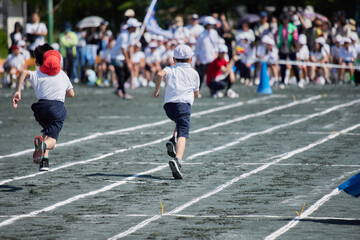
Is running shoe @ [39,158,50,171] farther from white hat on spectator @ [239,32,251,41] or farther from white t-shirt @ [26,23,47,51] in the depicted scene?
white hat on spectator @ [239,32,251,41]

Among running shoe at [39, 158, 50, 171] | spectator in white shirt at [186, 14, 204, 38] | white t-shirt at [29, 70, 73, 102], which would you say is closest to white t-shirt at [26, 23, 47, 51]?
spectator in white shirt at [186, 14, 204, 38]

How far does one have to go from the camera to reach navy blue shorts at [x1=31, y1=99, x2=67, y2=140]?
1066 cm

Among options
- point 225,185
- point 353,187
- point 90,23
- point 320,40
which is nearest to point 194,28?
point 320,40

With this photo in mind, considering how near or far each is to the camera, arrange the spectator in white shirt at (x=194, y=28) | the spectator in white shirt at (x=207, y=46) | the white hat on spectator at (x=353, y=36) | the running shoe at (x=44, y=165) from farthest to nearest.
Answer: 1. the spectator in white shirt at (x=194, y=28)
2. the white hat on spectator at (x=353, y=36)
3. the spectator in white shirt at (x=207, y=46)
4. the running shoe at (x=44, y=165)

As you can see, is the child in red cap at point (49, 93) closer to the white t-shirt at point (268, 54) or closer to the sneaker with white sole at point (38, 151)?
the sneaker with white sole at point (38, 151)

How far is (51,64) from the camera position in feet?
34.9

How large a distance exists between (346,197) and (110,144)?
5.85 meters

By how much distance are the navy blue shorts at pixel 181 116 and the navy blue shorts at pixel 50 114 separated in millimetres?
1340

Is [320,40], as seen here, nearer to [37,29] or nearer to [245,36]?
[245,36]

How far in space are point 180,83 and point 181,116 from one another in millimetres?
415

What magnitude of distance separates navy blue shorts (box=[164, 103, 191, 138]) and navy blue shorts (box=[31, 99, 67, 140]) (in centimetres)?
134

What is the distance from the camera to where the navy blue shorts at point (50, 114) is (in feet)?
35.0

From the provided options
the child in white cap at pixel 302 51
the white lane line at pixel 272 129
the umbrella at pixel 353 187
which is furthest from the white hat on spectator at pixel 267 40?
the umbrella at pixel 353 187

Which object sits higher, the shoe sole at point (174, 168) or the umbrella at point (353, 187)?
the umbrella at point (353, 187)
